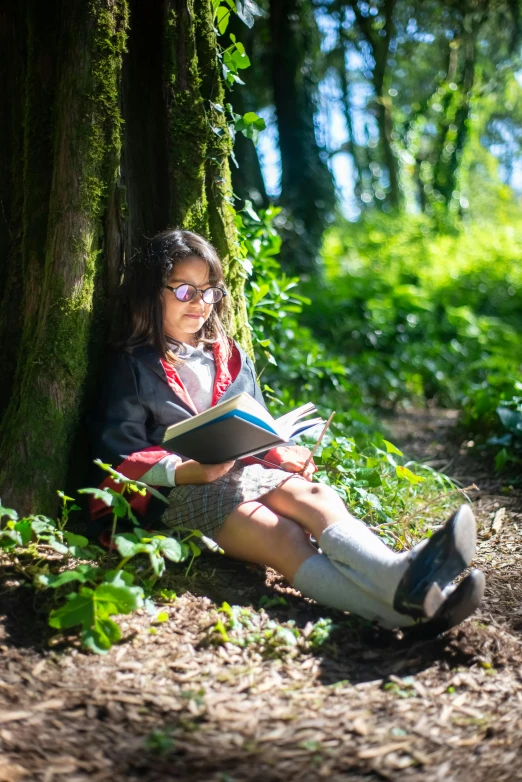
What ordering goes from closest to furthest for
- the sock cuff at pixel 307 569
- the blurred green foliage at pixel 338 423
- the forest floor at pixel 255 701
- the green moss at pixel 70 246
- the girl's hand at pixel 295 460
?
the forest floor at pixel 255 701
the sock cuff at pixel 307 569
the green moss at pixel 70 246
the girl's hand at pixel 295 460
the blurred green foliage at pixel 338 423

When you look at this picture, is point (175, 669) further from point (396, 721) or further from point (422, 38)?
point (422, 38)

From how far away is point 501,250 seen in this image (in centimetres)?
1401

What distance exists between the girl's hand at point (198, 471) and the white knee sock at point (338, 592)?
46 cm

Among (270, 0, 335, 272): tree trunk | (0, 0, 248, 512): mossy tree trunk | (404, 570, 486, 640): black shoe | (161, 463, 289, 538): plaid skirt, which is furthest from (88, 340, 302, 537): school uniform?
(270, 0, 335, 272): tree trunk

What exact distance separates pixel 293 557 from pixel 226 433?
554 mm

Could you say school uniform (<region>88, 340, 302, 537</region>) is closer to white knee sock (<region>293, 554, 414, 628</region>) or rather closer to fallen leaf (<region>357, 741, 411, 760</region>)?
white knee sock (<region>293, 554, 414, 628</region>)

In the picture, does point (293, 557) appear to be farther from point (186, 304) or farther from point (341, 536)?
point (186, 304)

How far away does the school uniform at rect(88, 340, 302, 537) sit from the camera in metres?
2.86

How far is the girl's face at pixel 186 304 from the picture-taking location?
3123 millimetres

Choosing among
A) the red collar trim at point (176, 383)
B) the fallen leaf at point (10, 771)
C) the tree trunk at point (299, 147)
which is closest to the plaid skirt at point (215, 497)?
the red collar trim at point (176, 383)

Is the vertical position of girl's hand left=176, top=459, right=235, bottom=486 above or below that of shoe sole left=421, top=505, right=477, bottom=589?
above

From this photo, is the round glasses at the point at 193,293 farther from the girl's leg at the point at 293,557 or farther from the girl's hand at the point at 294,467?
the girl's leg at the point at 293,557

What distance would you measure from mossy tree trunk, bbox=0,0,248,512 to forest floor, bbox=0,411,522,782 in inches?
32.6

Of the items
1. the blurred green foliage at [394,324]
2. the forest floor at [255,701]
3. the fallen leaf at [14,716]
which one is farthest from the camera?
the blurred green foliage at [394,324]
